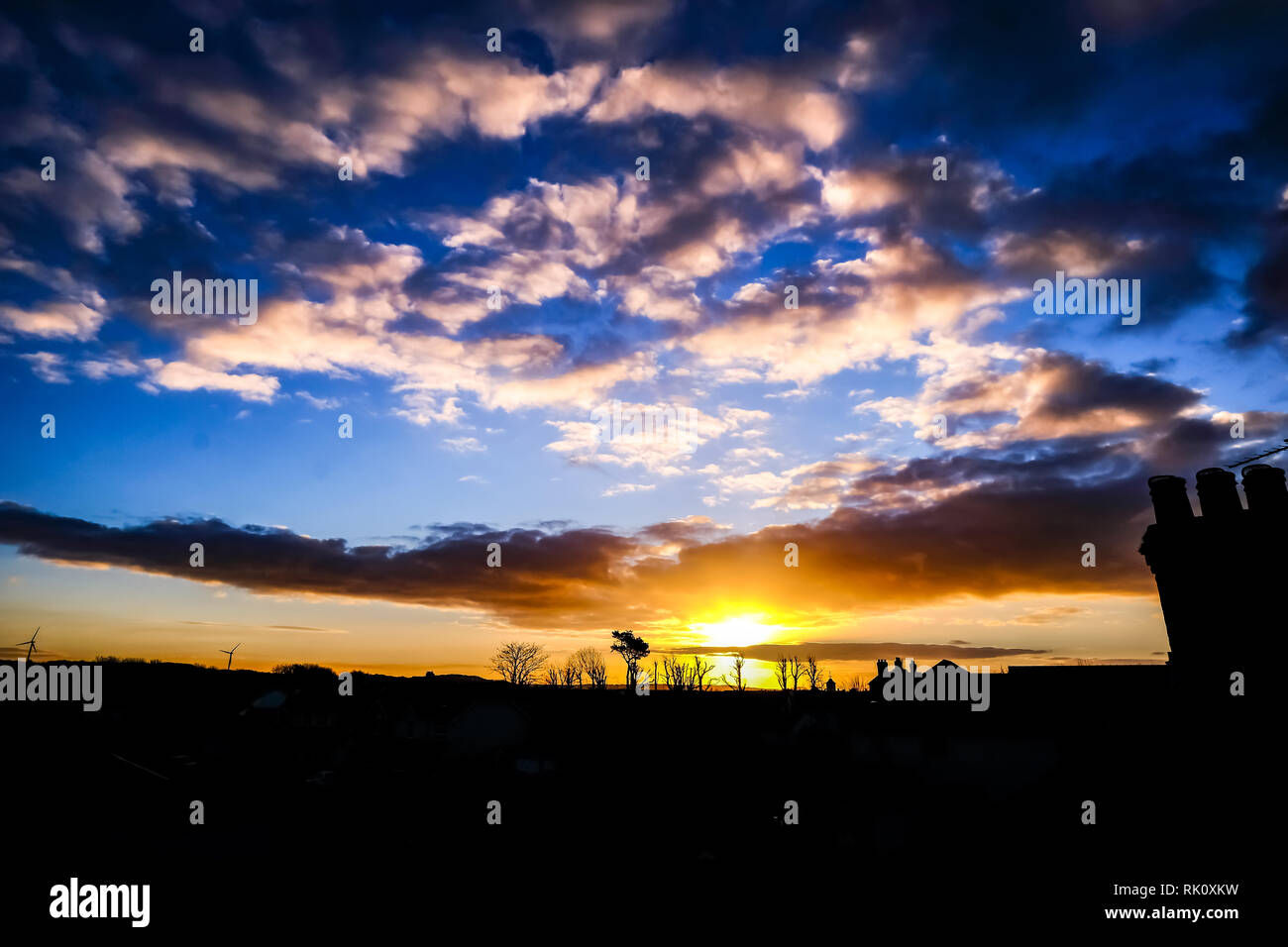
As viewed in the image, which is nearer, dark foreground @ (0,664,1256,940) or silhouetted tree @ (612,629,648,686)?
dark foreground @ (0,664,1256,940)

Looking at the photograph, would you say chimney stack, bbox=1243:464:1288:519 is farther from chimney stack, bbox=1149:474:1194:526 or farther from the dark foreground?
the dark foreground

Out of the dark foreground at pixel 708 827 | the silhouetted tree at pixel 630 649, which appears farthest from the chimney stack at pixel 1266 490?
the silhouetted tree at pixel 630 649

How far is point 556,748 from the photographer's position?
49438 mm

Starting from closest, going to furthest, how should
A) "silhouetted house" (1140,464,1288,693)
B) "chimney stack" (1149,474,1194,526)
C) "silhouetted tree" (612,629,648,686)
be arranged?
"silhouetted house" (1140,464,1288,693)
"chimney stack" (1149,474,1194,526)
"silhouetted tree" (612,629,648,686)

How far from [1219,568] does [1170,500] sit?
185 cm

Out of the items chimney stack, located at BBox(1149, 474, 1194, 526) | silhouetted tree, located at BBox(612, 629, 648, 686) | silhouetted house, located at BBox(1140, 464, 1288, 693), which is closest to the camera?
silhouetted house, located at BBox(1140, 464, 1288, 693)

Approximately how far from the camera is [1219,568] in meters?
14.1

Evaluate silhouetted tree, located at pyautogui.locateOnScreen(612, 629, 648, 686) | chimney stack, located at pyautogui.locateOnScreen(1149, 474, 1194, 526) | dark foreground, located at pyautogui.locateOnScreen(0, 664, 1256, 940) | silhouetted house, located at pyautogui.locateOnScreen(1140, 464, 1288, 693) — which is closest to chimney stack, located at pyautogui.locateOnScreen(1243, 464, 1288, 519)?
silhouetted house, located at pyautogui.locateOnScreen(1140, 464, 1288, 693)

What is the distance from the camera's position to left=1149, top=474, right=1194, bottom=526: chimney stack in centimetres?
1516

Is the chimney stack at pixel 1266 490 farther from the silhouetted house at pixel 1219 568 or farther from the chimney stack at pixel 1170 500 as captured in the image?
the chimney stack at pixel 1170 500

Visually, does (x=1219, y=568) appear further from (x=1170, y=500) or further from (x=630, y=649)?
(x=630, y=649)

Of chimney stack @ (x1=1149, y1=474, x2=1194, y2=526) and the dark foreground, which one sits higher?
chimney stack @ (x1=1149, y1=474, x2=1194, y2=526)

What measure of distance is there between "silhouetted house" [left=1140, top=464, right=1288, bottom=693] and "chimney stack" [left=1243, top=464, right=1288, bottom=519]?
0.01 metres
